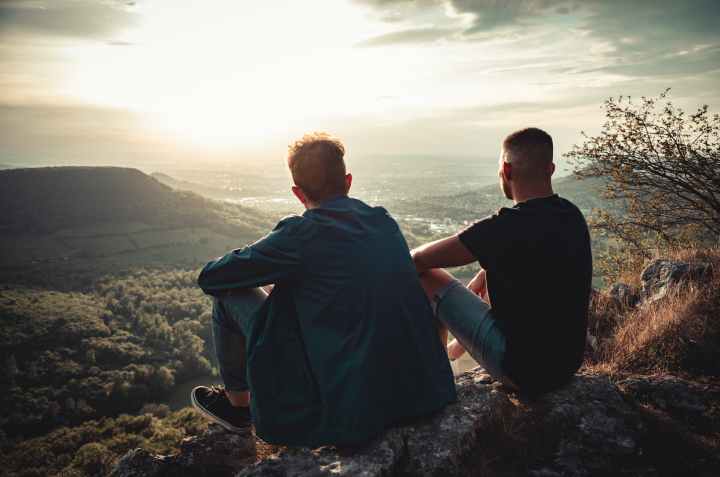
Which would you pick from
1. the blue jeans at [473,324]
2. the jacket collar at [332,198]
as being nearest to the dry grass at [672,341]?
the blue jeans at [473,324]

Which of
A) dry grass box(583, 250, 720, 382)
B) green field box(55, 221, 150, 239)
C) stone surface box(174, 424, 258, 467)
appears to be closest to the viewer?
stone surface box(174, 424, 258, 467)

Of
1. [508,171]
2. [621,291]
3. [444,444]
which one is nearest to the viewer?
[444,444]

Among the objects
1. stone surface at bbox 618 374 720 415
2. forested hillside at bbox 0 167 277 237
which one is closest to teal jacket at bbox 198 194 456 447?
stone surface at bbox 618 374 720 415

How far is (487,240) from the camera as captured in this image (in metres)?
2.24

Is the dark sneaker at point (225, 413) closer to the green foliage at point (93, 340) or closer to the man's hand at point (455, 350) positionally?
the man's hand at point (455, 350)

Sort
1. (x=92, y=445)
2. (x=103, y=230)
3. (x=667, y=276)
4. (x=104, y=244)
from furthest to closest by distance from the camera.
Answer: (x=103, y=230) → (x=104, y=244) → (x=92, y=445) → (x=667, y=276)

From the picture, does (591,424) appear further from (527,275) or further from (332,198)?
(332,198)

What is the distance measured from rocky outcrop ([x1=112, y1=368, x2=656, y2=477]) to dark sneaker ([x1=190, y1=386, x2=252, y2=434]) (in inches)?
3.4

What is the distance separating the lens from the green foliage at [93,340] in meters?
45.0

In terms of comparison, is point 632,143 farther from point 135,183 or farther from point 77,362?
point 135,183

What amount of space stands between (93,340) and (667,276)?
225ft

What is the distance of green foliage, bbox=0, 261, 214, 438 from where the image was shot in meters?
45.0

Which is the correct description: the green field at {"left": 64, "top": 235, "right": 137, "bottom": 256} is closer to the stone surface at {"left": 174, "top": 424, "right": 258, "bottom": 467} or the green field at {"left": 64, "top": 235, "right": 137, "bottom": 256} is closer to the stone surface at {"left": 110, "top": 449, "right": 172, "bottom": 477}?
the stone surface at {"left": 110, "top": 449, "right": 172, "bottom": 477}

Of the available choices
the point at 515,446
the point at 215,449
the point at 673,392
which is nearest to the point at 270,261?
the point at 215,449
